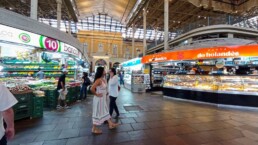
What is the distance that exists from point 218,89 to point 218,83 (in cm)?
28

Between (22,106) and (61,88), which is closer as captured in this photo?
(22,106)

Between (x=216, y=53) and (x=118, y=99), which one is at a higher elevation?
(x=216, y=53)

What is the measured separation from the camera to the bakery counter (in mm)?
6512

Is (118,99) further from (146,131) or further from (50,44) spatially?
(146,131)

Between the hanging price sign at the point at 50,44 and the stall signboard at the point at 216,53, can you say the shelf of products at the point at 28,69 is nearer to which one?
the hanging price sign at the point at 50,44

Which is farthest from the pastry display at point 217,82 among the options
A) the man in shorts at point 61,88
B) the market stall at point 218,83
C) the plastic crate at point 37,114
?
the plastic crate at point 37,114

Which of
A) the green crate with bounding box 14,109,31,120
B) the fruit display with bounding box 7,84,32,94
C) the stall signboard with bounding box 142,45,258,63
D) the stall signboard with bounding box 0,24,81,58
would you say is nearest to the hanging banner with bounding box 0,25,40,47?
the stall signboard with bounding box 0,24,81,58

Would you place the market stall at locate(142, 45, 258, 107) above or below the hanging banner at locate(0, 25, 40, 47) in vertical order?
below

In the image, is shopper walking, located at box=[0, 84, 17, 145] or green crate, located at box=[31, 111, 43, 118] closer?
shopper walking, located at box=[0, 84, 17, 145]

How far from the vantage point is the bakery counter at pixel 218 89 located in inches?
256

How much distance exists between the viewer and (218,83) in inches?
281

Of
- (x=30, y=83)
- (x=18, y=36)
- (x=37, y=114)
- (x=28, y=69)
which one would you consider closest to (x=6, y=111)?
(x=18, y=36)

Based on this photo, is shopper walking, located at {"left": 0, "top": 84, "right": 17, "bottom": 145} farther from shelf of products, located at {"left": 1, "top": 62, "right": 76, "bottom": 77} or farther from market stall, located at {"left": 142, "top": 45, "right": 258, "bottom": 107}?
shelf of products, located at {"left": 1, "top": 62, "right": 76, "bottom": 77}

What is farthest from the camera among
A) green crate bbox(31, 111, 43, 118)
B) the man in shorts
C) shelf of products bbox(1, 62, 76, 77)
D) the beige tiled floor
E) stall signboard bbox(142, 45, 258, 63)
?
shelf of products bbox(1, 62, 76, 77)
